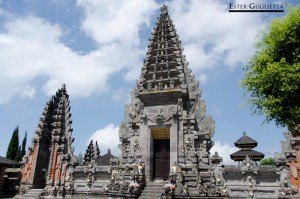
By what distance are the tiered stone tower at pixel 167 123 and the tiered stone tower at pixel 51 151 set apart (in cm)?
562

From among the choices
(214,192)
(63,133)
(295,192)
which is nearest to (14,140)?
(63,133)

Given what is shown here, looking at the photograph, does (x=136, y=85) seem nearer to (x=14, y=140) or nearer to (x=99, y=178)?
(x=99, y=178)

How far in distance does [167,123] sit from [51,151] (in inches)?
428

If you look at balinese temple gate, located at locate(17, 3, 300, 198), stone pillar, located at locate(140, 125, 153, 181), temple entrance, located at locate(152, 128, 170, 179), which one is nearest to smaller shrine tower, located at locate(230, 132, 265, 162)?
balinese temple gate, located at locate(17, 3, 300, 198)

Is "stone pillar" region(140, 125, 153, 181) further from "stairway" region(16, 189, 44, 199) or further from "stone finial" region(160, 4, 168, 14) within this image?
"stone finial" region(160, 4, 168, 14)

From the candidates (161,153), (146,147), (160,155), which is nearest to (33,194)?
(146,147)

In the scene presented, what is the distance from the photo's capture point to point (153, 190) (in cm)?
1756

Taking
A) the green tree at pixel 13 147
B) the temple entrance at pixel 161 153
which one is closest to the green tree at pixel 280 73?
the temple entrance at pixel 161 153

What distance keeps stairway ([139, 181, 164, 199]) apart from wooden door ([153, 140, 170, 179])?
1.03m

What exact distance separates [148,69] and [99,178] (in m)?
9.48

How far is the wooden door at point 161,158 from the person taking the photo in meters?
19.8

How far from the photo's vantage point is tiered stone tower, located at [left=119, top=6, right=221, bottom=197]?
1880cm

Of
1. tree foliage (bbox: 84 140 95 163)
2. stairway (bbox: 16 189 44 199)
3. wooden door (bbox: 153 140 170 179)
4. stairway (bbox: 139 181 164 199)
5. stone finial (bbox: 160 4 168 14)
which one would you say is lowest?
stairway (bbox: 16 189 44 199)

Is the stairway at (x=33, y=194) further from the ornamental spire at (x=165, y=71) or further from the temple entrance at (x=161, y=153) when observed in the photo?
the ornamental spire at (x=165, y=71)
